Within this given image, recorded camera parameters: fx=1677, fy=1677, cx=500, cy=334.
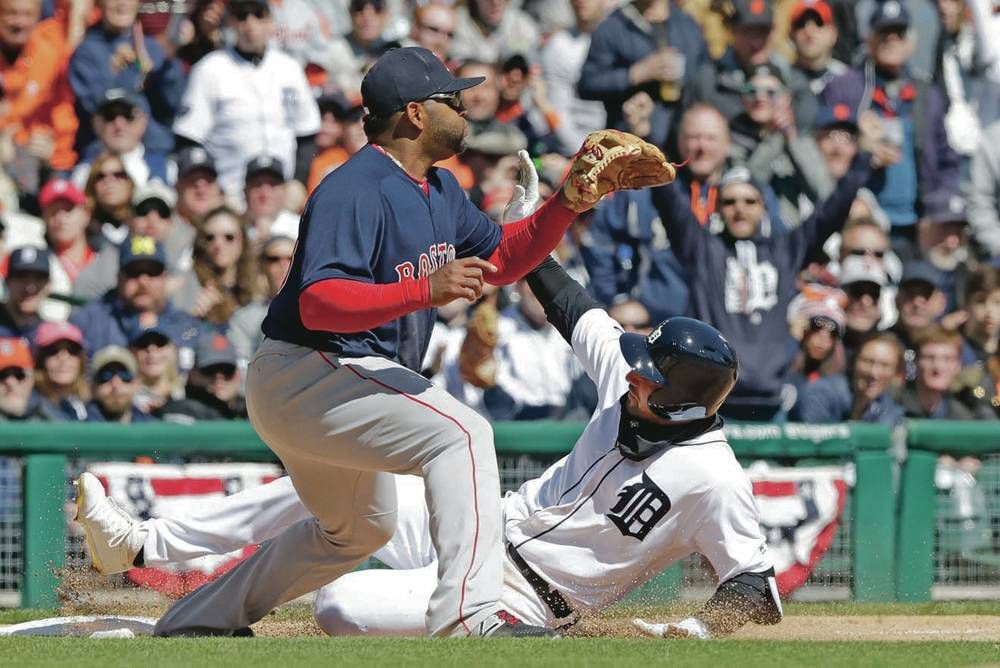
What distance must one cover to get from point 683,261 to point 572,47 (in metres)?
2.11

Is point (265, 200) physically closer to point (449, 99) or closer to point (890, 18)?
point (890, 18)

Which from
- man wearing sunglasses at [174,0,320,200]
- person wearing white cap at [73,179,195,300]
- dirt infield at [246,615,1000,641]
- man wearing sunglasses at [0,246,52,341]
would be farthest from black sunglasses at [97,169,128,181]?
dirt infield at [246,615,1000,641]

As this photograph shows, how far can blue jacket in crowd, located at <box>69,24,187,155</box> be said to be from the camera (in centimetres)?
938

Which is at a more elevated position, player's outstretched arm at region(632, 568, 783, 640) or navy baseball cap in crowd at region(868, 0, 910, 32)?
navy baseball cap in crowd at region(868, 0, 910, 32)

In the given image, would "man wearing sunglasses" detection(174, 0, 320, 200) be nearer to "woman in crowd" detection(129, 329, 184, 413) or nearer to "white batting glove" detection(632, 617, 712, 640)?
"woman in crowd" detection(129, 329, 184, 413)

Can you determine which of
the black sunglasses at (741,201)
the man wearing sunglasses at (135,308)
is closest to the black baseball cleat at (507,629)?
the man wearing sunglasses at (135,308)

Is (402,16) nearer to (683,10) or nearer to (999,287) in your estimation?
(683,10)

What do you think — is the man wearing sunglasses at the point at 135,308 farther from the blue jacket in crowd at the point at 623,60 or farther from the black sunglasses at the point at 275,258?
the blue jacket in crowd at the point at 623,60

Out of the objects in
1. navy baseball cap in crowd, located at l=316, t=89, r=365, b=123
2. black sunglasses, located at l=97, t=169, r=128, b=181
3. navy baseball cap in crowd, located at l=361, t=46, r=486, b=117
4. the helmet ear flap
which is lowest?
the helmet ear flap

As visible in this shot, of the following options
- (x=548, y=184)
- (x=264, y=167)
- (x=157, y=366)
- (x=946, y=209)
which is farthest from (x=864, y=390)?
(x=157, y=366)

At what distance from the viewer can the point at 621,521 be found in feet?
17.5

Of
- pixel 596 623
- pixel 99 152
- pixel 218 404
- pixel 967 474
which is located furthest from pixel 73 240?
pixel 967 474

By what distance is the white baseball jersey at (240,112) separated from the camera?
946 centimetres

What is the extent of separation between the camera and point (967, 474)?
7672mm
